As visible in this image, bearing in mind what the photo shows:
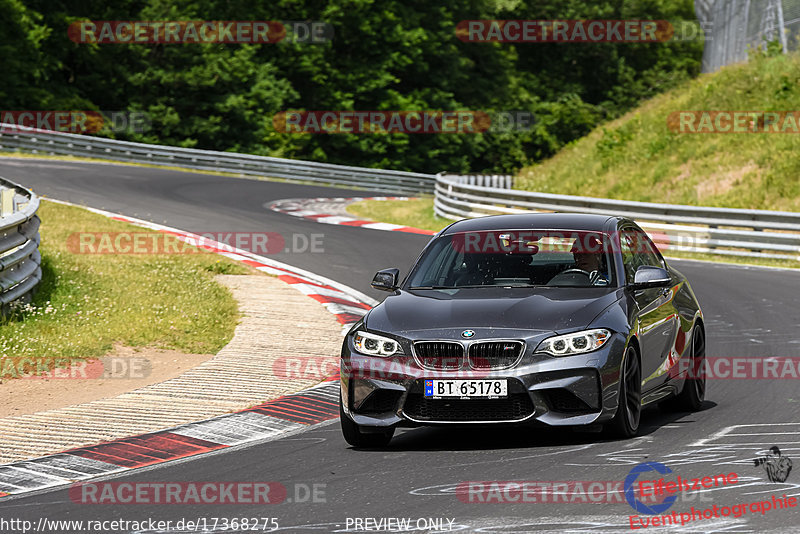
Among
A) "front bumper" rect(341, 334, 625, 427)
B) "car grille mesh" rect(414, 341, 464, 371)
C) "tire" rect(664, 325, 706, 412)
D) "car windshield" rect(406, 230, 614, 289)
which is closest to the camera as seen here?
"front bumper" rect(341, 334, 625, 427)

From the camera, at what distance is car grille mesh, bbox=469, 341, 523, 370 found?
7.50m

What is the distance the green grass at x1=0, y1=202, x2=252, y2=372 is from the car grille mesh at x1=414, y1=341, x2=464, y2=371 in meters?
5.31

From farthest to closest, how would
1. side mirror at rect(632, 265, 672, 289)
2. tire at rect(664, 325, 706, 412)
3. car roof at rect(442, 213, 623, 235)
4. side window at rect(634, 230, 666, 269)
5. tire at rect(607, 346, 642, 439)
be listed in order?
side window at rect(634, 230, 666, 269), tire at rect(664, 325, 706, 412), car roof at rect(442, 213, 623, 235), side mirror at rect(632, 265, 672, 289), tire at rect(607, 346, 642, 439)

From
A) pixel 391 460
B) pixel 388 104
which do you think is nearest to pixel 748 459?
pixel 391 460

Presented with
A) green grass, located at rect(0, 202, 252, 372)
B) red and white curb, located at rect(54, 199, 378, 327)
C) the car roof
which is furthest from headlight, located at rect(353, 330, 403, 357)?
red and white curb, located at rect(54, 199, 378, 327)

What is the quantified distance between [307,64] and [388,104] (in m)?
4.54

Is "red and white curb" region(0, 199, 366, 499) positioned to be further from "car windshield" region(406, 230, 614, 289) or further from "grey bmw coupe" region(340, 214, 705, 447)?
"car windshield" region(406, 230, 614, 289)

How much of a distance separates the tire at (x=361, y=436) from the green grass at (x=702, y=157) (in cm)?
2201

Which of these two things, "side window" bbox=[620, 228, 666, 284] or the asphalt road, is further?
"side window" bbox=[620, 228, 666, 284]

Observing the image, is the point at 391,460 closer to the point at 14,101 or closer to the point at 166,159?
the point at 166,159

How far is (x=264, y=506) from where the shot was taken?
6.44m

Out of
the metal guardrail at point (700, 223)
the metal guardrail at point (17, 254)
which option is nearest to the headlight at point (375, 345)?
the metal guardrail at point (17, 254)

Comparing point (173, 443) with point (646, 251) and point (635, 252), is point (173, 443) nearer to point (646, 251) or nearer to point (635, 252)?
point (635, 252)

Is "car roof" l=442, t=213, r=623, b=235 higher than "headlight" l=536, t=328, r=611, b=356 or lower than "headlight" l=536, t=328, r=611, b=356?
higher
